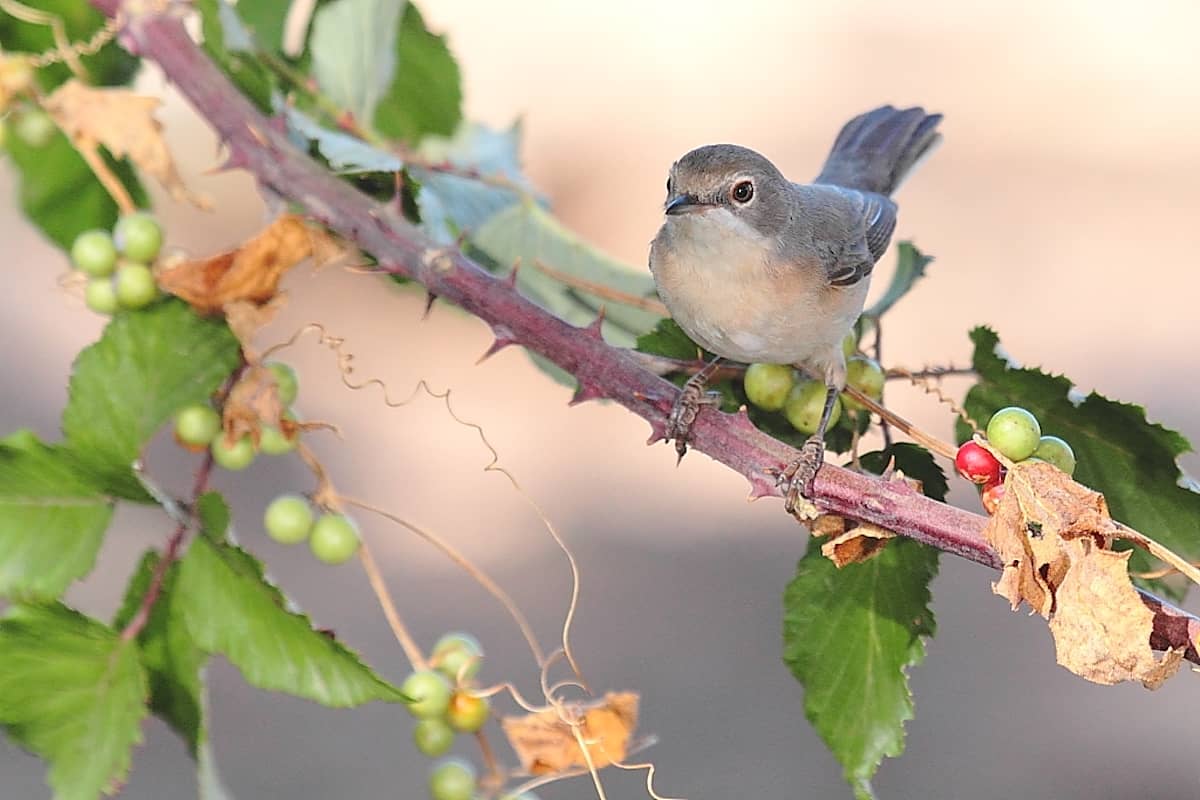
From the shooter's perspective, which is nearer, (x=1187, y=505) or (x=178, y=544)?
(x=1187, y=505)

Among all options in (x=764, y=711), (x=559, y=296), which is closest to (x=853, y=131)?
(x=559, y=296)

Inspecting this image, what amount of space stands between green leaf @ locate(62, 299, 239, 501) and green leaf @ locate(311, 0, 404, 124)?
0.67 metres

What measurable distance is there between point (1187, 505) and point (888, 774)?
4491mm

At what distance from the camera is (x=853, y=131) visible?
373 centimetres

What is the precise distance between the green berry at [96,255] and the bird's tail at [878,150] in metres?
2.04

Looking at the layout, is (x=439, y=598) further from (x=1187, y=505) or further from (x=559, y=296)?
(x=1187, y=505)

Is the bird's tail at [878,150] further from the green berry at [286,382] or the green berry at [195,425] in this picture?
the green berry at [195,425]

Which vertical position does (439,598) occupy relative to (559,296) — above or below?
below

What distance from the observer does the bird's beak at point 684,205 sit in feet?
9.55

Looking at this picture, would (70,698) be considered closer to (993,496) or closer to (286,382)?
(286,382)

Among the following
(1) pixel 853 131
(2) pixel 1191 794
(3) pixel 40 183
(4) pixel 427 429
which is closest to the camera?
(3) pixel 40 183

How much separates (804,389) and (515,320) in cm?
55

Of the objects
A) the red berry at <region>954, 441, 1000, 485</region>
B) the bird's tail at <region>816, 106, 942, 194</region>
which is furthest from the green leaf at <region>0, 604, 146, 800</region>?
the bird's tail at <region>816, 106, 942, 194</region>

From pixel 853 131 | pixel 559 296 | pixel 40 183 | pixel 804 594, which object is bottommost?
pixel 804 594
